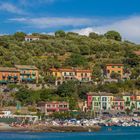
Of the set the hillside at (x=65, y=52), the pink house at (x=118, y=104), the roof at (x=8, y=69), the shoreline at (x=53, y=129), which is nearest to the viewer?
the shoreline at (x=53, y=129)

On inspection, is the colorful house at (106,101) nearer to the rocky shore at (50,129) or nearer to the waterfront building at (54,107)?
the waterfront building at (54,107)

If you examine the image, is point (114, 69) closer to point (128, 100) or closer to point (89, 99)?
point (128, 100)

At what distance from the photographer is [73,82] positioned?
10381 cm

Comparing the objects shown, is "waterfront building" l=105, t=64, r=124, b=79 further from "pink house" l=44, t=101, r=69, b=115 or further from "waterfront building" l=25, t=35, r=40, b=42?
"waterfront building" l=25, t=35, r=40, b=42

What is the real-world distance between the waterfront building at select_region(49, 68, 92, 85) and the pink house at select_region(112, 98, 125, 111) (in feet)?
30.5

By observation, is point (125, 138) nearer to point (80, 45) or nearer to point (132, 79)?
point (132, 79)

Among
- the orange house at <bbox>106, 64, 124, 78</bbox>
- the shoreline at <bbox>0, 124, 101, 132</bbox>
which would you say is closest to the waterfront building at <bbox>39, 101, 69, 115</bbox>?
the shoreline at <bbox>0, 124, 101, 132</bbox>

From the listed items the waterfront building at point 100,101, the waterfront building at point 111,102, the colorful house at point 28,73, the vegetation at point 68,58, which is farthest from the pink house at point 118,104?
the colorful house at point 28,73

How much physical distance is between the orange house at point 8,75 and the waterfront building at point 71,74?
7.82 meters

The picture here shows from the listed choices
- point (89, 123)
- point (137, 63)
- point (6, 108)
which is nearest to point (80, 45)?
point (137, 63)

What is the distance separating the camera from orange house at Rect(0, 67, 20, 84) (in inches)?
4166

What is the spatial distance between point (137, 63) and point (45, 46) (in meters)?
22.5

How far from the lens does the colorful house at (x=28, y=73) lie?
108500mm

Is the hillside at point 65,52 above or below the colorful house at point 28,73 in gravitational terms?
above
